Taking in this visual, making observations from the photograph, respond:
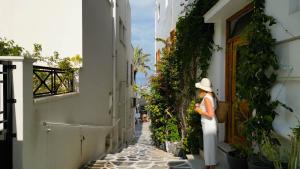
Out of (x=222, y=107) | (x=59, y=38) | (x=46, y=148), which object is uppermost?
(x=59, y=38)

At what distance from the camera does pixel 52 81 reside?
6695 mm

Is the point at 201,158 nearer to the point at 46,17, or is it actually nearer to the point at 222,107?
the point at 222,107

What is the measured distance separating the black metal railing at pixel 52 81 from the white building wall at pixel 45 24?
101 centimetres

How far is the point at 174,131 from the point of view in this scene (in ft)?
39.6

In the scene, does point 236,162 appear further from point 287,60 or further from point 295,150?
point 287,60

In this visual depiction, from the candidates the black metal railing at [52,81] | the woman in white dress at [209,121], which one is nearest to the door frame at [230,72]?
the woman in white dress at [209,121]

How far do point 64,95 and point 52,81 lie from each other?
0.34 meters

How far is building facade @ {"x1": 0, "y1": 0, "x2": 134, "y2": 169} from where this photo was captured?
4.79 meters

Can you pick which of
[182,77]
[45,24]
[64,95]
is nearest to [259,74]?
[64,95]

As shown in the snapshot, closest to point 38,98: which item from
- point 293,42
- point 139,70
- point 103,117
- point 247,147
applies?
point 247,147

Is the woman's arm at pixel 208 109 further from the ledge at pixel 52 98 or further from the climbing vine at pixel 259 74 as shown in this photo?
the ledge at pixel 52 98

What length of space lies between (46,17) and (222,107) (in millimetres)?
4814

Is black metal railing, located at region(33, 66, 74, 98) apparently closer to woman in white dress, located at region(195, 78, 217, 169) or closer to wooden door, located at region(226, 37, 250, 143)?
woman in white dress, located at region(195, 78, 217, 169)

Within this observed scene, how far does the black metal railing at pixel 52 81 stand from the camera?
598 centimetres
